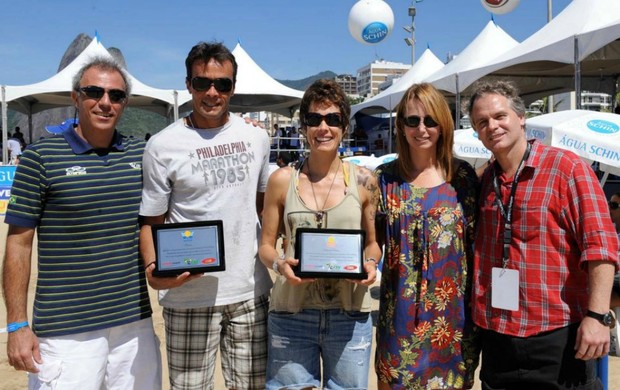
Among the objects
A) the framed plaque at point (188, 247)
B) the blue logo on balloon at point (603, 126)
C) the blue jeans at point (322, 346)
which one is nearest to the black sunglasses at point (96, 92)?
the framed plaque at point (188, 247)

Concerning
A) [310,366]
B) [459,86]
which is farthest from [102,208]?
[459,86]

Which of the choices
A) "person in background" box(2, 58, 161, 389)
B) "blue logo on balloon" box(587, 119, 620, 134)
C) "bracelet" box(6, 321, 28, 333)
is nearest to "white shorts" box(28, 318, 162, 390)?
"person in background" box(2, 58, 161, 389)

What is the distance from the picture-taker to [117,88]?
8.18ft

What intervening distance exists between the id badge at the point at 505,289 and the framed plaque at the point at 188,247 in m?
1.20

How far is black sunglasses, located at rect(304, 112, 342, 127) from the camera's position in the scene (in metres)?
2.42

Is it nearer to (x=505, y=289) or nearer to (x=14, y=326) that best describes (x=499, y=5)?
(x=505, y=289)

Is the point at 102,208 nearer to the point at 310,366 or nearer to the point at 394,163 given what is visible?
the point at 310,366

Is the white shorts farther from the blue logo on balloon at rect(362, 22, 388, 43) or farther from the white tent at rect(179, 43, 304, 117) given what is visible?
the blue logo on balloon at rect(362, 22, 388, 43)

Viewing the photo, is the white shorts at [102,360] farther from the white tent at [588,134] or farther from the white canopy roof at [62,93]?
the white canopy roof at [62,93]

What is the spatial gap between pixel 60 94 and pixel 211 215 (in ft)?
58.8

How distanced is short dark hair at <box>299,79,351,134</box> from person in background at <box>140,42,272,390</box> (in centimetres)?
39

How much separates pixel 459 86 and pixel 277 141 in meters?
7.84

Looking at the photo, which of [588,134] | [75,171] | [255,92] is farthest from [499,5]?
[75,171]

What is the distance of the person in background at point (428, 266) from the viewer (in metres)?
2.38
